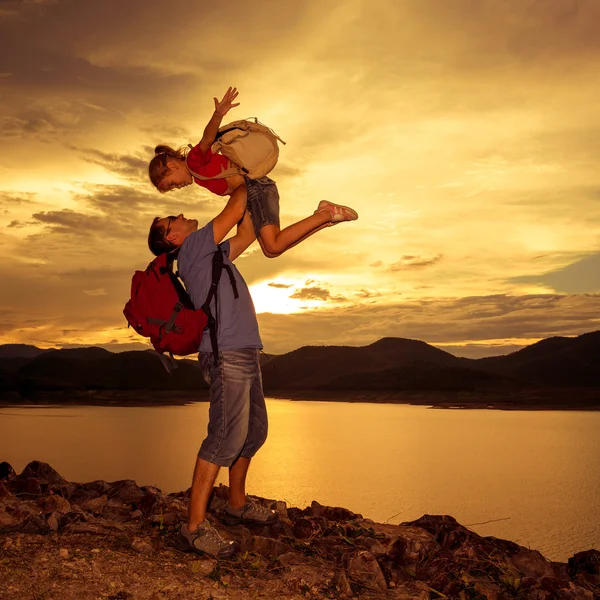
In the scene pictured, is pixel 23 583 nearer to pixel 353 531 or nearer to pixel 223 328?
pixel 223 328

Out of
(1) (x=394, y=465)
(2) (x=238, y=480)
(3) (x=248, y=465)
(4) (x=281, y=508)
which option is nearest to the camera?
(3) (x=248, y=465)

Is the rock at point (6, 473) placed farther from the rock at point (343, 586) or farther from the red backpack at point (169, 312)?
the rock at point (343, 586)

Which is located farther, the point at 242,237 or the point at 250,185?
the point at 242,237

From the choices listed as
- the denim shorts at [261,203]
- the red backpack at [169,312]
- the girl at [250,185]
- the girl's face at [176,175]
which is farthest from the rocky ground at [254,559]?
the girl's face at [176,175]

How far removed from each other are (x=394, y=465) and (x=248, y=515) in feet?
34.5

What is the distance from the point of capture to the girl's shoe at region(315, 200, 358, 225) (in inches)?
223

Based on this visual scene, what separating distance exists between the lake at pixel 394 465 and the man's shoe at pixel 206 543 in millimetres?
4326

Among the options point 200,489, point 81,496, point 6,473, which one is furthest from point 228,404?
point 6,473

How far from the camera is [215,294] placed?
5734 millimetres

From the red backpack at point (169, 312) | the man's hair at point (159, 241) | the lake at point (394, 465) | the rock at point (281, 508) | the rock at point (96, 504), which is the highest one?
the man's hair at point (159, 241)

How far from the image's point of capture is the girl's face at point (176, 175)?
5.76 meters

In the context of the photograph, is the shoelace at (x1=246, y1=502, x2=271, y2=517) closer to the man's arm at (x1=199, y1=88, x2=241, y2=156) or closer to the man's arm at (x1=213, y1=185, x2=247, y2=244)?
the man's arm at (x1=213, y1=185, x2=247, y2=244)

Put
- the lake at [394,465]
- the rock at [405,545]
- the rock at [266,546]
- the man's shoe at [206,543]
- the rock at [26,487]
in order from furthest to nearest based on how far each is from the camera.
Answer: the lake at [394,465], the rock at [26,487], the rock at [405,545], the rock at [266,546], the man's shoe at [206,543]

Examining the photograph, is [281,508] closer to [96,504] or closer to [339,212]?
[96,504]
